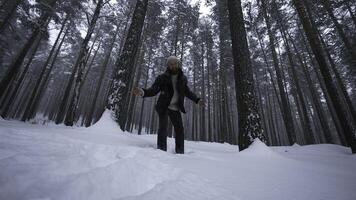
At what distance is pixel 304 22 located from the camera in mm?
6188

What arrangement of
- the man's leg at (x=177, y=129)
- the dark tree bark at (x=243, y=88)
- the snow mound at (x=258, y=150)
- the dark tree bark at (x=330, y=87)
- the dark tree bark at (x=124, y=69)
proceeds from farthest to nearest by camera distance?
the dark tree bark at (x=330, y=87)
the dark tree bark at (x=124, y=69)
the dark tree bark at (x=243, y=88)
the man's leg at (x=177, y=129)
the snow mound at (x=258, y=150)

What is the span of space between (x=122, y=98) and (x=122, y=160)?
3.29 meters

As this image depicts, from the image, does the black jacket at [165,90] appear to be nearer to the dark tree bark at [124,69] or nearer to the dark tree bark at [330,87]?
the dark tree bark at [124,69]

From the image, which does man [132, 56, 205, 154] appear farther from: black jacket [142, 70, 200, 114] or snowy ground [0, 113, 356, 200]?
snowy ground [0, 113, 356, 200]

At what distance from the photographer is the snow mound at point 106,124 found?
161 inches

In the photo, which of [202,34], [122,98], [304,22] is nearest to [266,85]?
[202,34]

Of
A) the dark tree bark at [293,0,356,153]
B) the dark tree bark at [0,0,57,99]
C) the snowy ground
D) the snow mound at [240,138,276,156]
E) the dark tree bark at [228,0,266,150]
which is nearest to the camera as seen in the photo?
the snowy ground

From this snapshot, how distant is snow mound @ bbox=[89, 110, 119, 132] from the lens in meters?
4.09

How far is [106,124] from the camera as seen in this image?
4.27 meters

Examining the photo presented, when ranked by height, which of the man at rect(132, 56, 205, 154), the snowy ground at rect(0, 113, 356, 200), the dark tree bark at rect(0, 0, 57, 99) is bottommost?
the snowy ground at rect(0, 113, 356, 200)

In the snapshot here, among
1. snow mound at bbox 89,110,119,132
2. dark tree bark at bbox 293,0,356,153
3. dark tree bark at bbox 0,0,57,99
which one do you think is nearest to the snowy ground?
snow mound at bbox 89,110,119,132

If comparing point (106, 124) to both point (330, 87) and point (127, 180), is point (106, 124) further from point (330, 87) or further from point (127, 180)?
point (330, 87)

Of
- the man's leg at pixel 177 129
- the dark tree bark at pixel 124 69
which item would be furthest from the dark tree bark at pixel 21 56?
the man's leg at pixel 177 129

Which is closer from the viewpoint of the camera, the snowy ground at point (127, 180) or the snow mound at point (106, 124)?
the snowy ground at point (127, 180)
